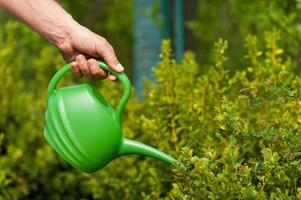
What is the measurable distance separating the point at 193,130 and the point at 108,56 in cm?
77

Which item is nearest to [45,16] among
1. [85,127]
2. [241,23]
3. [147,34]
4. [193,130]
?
[85,127]

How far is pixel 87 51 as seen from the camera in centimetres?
305

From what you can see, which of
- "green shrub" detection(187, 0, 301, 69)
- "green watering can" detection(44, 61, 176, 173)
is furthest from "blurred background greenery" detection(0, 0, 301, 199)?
"green watering can" detection(44, 61, 176, 173)

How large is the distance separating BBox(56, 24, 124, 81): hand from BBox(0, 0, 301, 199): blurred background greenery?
1.22ft

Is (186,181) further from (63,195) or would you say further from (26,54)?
(26,54)

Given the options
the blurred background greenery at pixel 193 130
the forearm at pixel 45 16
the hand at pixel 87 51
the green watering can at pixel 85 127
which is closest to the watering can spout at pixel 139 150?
the green watering can at pixel 85 127

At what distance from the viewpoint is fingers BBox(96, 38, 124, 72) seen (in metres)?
2.98

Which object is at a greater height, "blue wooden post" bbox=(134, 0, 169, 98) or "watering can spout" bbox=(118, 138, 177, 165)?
"watering can spout" bbox=(118, 138, 177, 165)

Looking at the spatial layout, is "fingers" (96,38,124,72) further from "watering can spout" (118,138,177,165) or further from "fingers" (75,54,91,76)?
"watering can spout" (118,138,177,165)

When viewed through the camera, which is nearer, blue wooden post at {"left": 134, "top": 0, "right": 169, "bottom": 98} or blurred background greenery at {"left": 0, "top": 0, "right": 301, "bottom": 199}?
blurred background greenery at {"left": 0, "top": 0, "right": 301, "bottom": 199}

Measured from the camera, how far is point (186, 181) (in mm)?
2916

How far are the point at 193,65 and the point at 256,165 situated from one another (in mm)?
1260

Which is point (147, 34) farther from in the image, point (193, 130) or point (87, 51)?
point (87, 51)

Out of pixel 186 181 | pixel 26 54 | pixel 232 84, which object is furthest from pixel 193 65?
pixel 26 54
